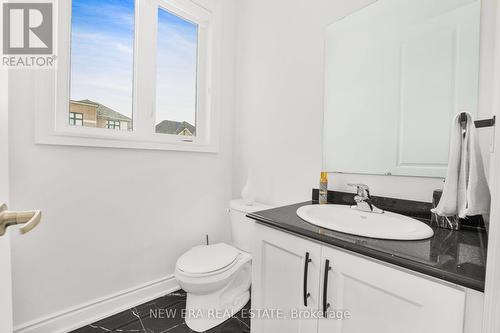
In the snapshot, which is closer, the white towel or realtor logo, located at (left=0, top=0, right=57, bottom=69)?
the white towel

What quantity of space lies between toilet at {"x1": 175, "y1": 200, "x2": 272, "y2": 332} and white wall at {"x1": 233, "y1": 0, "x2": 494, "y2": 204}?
36cm

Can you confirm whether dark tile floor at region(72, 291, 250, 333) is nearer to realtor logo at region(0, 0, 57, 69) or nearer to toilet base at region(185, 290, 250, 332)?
toilet base at region(185, 290, 250, 332)

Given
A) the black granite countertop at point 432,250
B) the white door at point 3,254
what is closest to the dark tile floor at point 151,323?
the white door at point 3,254

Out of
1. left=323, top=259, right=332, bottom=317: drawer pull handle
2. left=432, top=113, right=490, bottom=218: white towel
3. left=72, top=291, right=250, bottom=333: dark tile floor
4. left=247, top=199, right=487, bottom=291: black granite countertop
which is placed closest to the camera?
left=247, top=199, right=487, bottom=291: black granite countertop

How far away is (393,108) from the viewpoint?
1210 millimetres

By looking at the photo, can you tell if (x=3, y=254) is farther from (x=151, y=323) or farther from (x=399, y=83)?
(x=399, y=83)

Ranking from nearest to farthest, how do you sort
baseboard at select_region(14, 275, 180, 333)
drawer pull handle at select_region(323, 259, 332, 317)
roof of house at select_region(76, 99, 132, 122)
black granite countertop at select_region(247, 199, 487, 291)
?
black granite countertop at select_region(247, 199, 487, 291), drawer pull handle at select_region(323, 259, 332, 317), baseboard at select_region(14, 275, 180, 333), roof of house at select_region(76, 99, 132, 122)

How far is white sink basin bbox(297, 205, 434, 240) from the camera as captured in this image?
83cm

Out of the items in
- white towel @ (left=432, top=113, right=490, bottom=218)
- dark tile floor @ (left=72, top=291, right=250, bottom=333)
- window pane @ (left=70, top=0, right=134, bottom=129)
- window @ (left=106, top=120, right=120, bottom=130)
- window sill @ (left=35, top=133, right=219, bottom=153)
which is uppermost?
window pane @ (left=70, top=0, right=134, bottom=129)

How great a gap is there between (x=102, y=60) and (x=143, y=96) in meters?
0.31

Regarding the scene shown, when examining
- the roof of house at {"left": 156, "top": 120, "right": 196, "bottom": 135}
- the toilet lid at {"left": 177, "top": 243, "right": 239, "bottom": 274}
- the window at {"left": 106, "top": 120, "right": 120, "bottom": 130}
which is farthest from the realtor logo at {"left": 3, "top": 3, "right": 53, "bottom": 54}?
the toilet lid at {"left": 177, "top": 243, "right": 239, "bottom": 274}

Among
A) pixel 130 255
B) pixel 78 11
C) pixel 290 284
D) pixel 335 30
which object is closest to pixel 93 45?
pixel 78 11

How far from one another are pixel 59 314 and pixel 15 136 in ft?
3.32

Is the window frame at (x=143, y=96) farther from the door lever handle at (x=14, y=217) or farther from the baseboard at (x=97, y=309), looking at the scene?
the baseboard at (x=97, y=309)
